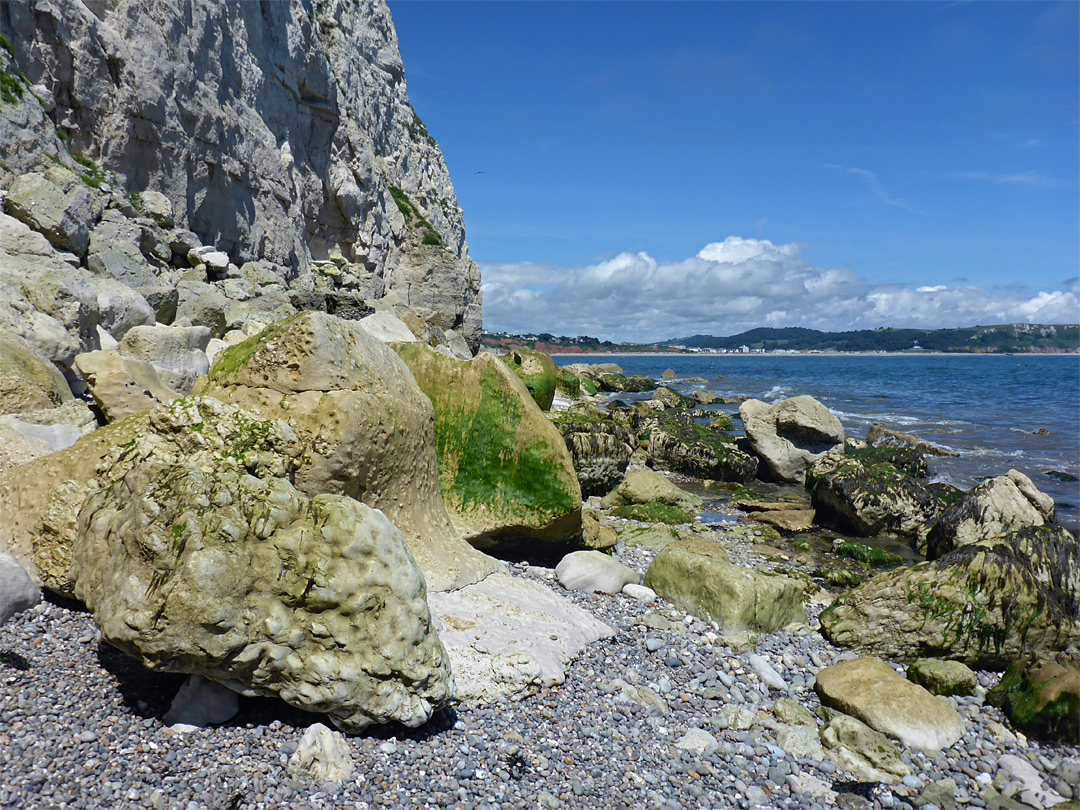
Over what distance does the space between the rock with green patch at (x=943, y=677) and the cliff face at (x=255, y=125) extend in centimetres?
1944

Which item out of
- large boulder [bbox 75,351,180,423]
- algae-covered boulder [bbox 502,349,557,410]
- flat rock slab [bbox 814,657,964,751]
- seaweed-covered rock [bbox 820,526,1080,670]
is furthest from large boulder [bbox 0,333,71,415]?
seaweed-covered rock [bbox 820,526,1080,670]

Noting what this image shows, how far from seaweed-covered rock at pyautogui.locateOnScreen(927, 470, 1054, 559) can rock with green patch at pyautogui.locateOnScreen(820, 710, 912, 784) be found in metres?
6.74

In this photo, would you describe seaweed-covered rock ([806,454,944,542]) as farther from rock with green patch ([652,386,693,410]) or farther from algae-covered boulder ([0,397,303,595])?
rock with green patch ([652,386,693,410])

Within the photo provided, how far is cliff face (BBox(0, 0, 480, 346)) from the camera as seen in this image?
18047 millimetres

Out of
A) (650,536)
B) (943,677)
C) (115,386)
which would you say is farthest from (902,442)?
(115,386)

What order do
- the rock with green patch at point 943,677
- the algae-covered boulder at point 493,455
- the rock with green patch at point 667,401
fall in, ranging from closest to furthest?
the rock with green patch at point 943,677 < the algae-covered boulder at point 493,455 < the rock with green patch at point 667,401

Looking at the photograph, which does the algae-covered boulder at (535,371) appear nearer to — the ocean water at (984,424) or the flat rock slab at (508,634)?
the flat rock slab at (508,634)

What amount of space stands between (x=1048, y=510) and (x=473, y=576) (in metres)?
10.6

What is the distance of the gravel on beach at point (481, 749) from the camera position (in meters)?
3.30

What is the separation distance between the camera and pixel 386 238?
4759cm

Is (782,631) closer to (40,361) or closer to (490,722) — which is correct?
(490,722)

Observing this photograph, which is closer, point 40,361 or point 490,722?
point 490,722

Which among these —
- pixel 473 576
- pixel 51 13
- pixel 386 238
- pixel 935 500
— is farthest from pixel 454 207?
pixel 473 576

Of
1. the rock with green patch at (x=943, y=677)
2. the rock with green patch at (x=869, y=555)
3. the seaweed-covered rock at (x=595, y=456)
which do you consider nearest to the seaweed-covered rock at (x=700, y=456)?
the seaweed-covered rock at (x=595, y=456)
